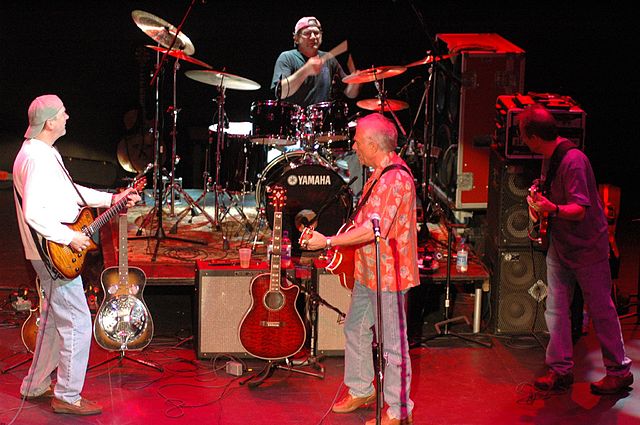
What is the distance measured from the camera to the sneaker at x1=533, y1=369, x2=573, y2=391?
6996 mm

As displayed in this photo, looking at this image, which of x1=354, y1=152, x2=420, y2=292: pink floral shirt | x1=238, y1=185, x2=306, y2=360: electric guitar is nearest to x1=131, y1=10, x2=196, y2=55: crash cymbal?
x1=238, y1=185, x2=306, y2=360: electric guitar

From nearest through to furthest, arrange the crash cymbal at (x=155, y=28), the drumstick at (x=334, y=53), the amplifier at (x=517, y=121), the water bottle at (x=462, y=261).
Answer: the amplifier at (x=517, y=121)
the water bottle at (x=462, y=261)
the crash cymbal at (x=155, y=28)
the drumstick at (x=334, y=53)

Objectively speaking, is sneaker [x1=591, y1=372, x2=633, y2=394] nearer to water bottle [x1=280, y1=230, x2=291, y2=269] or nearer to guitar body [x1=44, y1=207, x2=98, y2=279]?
water bottle [x1=280, y1=230, x2=291, y2=269]

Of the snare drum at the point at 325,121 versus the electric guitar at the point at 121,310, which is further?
the snare drum at the point at 325,121

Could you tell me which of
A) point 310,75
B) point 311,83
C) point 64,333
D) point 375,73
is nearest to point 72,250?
point 64,333

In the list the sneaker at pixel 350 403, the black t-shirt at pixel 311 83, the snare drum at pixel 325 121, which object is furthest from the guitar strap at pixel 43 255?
the black t-shirt at pixel 311 83

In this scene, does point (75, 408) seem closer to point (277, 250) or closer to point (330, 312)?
point (277, 250)

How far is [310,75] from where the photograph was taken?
1014 cm

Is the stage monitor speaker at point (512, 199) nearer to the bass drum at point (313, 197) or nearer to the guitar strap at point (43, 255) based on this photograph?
the bass drum at point (313, 197)

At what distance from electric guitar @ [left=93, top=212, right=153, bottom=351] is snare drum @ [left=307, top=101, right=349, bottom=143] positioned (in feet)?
9.95

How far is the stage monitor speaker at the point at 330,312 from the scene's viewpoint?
761 centimetres

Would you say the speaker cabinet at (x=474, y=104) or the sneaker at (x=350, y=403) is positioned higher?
the speaker cabinet at (x=474, y=104)

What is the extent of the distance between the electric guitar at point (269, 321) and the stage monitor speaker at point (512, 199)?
7.05ft

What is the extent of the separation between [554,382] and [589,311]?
0.60 meters
